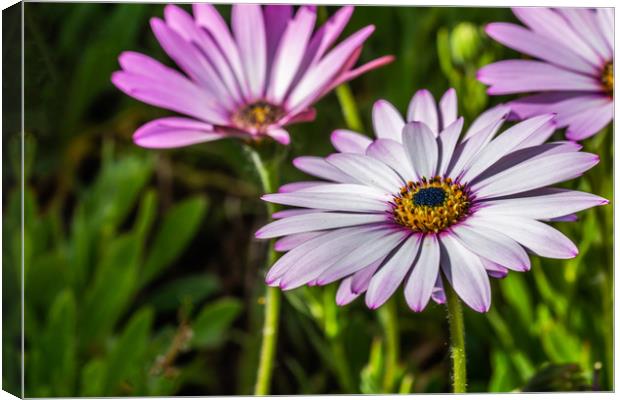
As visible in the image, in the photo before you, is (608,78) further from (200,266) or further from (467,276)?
(200,266)

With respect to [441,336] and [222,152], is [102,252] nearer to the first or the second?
[222,152]

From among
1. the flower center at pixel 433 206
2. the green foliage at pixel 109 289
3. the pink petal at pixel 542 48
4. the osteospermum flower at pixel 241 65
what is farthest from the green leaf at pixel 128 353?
the pink petal at pixel 542 48

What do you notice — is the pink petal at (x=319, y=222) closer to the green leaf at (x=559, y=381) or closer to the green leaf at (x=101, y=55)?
the green leaf at (x=559, y=381)

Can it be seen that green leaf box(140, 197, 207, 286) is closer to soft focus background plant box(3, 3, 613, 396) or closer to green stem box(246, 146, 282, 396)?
soft focus background plant box(3, 3, 613, 396)

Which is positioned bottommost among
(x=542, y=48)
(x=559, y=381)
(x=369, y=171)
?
(x=559, y=381)

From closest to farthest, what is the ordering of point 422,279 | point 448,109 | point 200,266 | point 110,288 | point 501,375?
1. point 422,279
2. point 448,109
3. point 501,375
4. point 110,288
5. point 200,266

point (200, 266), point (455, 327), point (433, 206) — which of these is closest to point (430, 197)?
point (433, 206)
